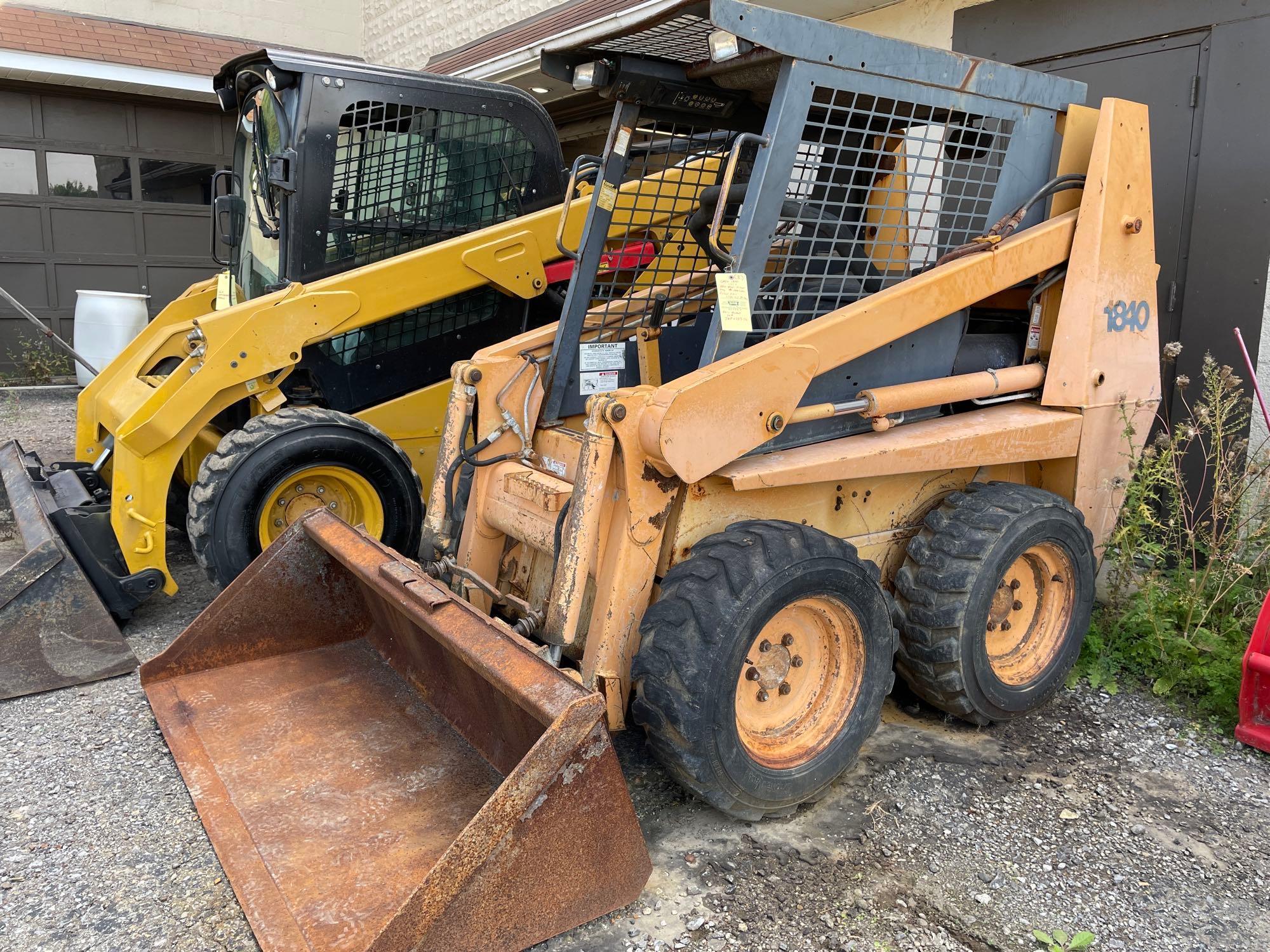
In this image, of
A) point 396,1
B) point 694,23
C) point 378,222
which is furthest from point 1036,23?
point 396,1

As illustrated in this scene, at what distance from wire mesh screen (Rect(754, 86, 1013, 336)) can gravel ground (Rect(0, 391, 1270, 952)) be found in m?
1.58

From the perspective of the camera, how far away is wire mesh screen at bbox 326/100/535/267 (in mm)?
4859

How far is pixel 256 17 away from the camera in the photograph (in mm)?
12805

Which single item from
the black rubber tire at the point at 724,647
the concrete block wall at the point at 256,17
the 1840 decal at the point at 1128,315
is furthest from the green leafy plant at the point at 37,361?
the 1840 decal at the point at 1128,315

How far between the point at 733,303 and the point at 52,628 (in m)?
3.04

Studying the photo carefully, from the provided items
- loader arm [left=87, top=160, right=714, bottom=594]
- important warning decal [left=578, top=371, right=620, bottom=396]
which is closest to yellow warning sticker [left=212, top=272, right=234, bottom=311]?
loader arm [left=87, top=160, right=714, bottom=594]

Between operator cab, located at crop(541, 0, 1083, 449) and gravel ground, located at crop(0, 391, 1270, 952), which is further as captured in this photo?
operator cab, located at crop(541, 0, 1083, 449)

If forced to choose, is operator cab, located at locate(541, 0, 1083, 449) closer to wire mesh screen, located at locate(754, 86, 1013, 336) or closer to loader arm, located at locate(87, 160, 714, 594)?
wire mesh screen, located at locate(754, 86, 1013, 336)

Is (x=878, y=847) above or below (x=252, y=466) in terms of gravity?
below

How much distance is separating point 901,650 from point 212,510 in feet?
9.71

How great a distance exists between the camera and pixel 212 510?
13.9 ft

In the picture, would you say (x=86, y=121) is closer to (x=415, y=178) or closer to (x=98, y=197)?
(x=98, y=197)

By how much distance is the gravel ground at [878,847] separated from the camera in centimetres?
252

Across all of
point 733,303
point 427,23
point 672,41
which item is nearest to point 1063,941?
point 733,303
